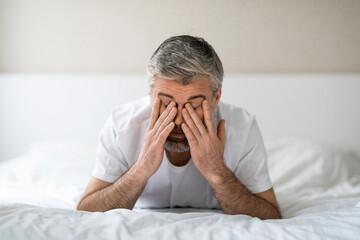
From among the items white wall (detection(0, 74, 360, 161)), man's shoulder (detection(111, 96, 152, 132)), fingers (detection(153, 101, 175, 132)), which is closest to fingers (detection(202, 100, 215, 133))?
fingers (detection(153, 101, 175, 132))

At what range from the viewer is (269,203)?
1.26 meters

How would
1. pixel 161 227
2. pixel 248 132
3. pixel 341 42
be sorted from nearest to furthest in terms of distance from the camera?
1. pixel 161 227
2. pixel 248 132
3. pixel 341 42

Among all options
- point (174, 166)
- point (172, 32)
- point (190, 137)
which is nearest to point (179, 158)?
point (174, 166)

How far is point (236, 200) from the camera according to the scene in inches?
46.9

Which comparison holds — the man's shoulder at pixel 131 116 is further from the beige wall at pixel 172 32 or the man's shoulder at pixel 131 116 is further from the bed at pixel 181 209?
the beige wall at pixel 172 32

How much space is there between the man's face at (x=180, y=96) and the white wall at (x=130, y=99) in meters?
1.01

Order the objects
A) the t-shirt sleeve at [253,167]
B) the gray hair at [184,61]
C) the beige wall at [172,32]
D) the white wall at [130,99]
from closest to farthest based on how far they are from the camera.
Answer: the gray hair at [184,61] < the t-shirt sleeve at [253,167] < the beige wall at [172,32] < the white wall at [130,99]

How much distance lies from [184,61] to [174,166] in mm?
359

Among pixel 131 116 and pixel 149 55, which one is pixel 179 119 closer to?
pixel 131 116

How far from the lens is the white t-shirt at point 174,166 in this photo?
4.26ft

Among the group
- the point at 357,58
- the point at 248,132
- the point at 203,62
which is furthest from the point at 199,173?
the point at 357,58

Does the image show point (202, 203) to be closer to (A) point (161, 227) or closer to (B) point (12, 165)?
(A) point (161, 227)

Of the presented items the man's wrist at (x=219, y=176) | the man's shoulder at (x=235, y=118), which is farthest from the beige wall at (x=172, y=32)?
the man's wrist at (x=219, y=176)

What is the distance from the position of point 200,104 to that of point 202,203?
362mm
